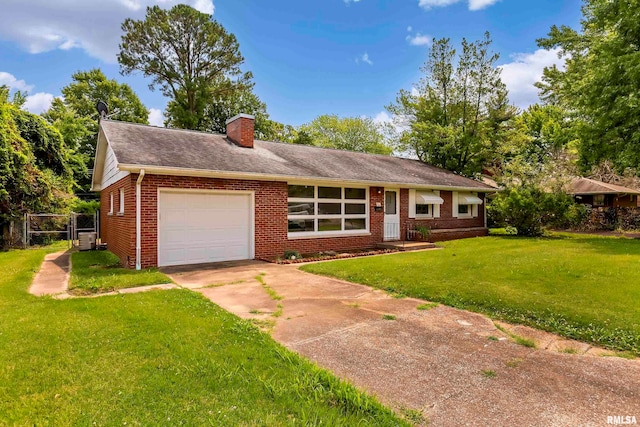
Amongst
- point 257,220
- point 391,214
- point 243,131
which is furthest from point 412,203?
point 243,131

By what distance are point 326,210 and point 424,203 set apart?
523 centimetres

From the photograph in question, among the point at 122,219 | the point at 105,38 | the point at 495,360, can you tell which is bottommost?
the point at 495,360

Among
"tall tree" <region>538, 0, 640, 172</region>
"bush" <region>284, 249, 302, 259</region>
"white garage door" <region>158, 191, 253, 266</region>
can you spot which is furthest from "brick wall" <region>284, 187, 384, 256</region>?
"tall tree" <region>538, 0, 640, 172</region>

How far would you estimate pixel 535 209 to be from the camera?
15516 mm

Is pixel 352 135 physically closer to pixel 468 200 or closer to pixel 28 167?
pixel 468 200

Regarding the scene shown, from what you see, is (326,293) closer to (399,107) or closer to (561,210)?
(561,210)

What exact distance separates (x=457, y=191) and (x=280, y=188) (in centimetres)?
979

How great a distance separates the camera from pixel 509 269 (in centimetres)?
783

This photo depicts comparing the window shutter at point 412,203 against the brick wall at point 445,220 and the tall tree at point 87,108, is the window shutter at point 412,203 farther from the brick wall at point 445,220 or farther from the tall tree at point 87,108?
the tall tree at point 87,108

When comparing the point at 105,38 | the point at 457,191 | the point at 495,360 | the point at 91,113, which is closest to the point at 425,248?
the point at 457,191

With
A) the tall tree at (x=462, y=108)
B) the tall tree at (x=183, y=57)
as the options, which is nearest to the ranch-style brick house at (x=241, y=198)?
the tall tree at (x=462, y=108)

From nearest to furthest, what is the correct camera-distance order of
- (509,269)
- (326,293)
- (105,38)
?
(326,293) < (509,269) < (105,38)

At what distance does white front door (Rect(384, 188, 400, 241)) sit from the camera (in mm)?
14320

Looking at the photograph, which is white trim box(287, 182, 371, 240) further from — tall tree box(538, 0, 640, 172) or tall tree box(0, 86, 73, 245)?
tall tree box(0, 86, 73, 245)
